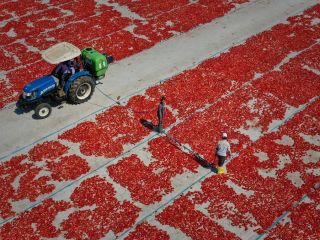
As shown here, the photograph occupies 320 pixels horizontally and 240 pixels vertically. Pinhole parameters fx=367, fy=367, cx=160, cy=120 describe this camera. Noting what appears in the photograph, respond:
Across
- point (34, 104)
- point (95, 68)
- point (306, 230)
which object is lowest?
point (306, 230)

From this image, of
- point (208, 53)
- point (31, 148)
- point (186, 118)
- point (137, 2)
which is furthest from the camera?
point (137, 2)

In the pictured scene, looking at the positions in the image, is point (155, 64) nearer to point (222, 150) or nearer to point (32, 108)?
point (32, 108)

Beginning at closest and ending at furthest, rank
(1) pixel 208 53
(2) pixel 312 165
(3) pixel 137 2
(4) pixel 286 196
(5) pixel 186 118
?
(4) pixel 286 196
(2) pixel 312 165
(5) pixel 186 118
(1) pixel 208 53
(3) pixel 137 2

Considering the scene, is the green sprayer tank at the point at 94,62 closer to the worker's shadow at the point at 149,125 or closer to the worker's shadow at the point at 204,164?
the worker's shadow at the point at 149,125

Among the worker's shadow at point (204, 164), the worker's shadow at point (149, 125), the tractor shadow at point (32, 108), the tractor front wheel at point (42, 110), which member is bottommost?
the worker's shadow at point (204, 164)

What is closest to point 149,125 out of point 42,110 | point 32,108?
point 42,110

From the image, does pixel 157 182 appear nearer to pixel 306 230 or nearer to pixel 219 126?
pixel 219 126

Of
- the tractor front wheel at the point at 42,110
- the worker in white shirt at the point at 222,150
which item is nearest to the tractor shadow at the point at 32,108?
the tractor front wheel at the point at 42,110

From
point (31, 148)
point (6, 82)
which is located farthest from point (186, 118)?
point (6, 82)
